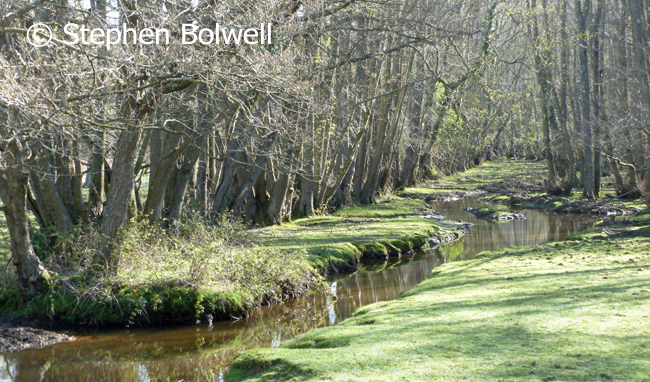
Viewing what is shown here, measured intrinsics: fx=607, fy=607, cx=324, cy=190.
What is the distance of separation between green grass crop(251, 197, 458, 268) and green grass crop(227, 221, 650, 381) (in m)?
5.71

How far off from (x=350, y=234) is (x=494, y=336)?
13.9 m

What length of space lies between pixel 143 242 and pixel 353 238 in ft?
29.2

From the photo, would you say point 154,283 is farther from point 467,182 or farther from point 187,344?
point 467,182

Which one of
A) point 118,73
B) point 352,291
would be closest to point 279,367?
point 118,73

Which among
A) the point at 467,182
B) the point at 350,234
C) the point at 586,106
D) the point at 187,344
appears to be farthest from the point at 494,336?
the point at 467,182

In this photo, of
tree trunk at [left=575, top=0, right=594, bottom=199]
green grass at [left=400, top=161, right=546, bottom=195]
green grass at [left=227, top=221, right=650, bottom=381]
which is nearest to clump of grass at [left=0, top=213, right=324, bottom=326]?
green grass at [left=227, top=221, right=650, bottom=381]

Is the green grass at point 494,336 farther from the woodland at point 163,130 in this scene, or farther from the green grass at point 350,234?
the green grass at point 350,234

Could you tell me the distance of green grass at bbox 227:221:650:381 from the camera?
20.6 ft

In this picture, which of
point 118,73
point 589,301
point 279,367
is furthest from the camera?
point 118,73

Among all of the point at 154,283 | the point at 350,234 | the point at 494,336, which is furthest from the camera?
the point at 350,234

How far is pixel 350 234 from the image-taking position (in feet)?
70.5

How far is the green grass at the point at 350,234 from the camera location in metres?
18.0

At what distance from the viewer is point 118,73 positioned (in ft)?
33.2

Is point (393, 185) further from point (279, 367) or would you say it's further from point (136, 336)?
point (279, 367)
